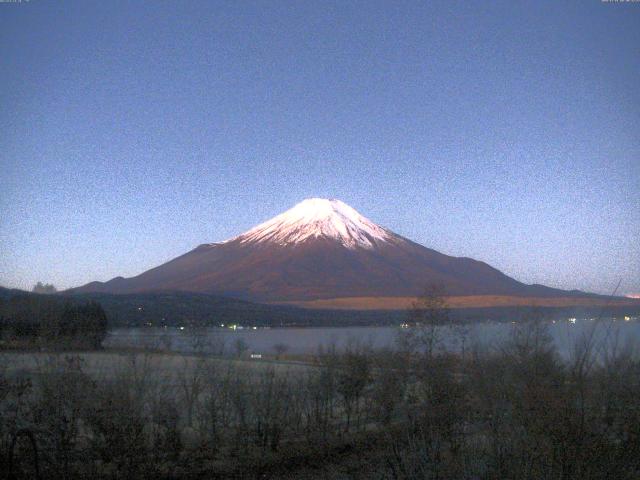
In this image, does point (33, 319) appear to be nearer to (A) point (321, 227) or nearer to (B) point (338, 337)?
(B) point (338, 337)

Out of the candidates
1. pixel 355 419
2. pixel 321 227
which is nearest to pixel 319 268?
pixel 321 227

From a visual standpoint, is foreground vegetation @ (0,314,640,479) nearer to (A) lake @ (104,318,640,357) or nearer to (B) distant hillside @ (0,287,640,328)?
(A) lake @ (104,318,640,357)

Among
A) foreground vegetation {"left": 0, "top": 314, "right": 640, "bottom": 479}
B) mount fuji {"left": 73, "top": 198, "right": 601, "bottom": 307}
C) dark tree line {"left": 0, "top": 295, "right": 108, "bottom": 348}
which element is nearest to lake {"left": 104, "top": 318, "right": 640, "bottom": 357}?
foreground vegetation {"left": 0, "top": 314, "right": 640, "bottom": 479}

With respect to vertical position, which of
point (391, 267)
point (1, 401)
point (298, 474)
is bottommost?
point (298, 474)

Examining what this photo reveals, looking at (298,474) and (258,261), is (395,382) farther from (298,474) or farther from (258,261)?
(258,261)

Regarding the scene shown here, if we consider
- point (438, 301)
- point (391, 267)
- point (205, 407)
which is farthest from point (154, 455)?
point (391, 267)

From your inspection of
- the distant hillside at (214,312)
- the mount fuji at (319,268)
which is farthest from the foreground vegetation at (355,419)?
the mount fuji at (319,268)
